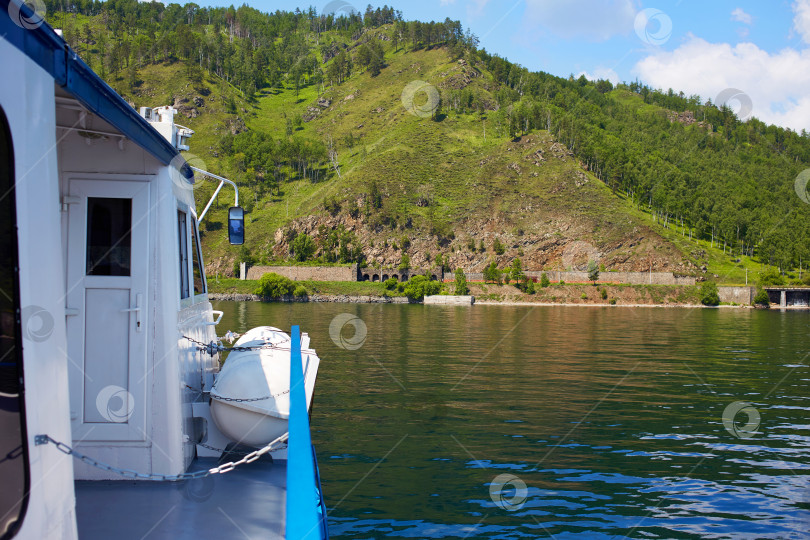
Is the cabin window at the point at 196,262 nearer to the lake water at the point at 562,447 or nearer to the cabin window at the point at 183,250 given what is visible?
the cabin window at the point at 183,250

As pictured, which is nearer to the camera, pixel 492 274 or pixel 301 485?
pixel 301 485

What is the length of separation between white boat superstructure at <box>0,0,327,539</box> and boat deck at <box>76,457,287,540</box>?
1.0 inches

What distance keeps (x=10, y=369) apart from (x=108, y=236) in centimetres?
358

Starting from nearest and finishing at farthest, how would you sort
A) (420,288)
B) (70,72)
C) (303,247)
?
(70,72), (420,288), (303,247)

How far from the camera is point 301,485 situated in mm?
3766

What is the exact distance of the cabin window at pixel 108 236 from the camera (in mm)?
6699

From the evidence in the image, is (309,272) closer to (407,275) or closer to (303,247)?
(303,247)

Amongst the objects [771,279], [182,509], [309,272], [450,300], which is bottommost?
[450,300]

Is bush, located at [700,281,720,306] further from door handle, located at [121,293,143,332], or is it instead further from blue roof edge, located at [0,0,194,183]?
blue roof edge, located at [0,0,194,183]

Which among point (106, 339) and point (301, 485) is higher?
point (106, 339)

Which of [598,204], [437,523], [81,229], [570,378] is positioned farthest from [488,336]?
[598,204]

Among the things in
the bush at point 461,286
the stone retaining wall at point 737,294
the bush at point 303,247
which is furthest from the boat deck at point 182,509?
the bush at point 303,247

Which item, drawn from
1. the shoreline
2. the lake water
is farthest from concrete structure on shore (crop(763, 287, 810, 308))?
the lake water

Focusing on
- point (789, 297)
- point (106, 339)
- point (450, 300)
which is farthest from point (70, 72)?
point (789, 297)
